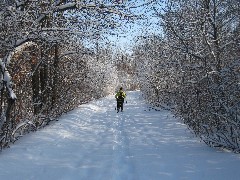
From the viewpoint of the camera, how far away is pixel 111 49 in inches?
614

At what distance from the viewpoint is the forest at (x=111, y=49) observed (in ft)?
28.0

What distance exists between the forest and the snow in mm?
612

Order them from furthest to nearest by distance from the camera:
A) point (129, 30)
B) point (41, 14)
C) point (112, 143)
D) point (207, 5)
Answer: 1. point (207, 5)
2. point (112, 143)
3. point (129, 30)
4. point (41, 14)

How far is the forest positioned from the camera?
8.54 meters

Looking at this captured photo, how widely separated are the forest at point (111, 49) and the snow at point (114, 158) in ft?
2.01

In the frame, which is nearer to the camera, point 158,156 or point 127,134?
point 158,156

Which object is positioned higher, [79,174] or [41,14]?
[41,14]

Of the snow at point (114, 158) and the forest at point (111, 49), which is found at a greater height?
the forest at point (111, 49)

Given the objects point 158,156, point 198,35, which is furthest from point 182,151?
point 198,35

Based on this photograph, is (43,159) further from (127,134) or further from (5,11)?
(127,134)

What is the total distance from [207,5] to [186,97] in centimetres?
405

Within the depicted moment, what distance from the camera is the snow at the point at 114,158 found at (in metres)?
7.41

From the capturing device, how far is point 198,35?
50.3 ft

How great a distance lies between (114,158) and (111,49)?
24.0 ft
